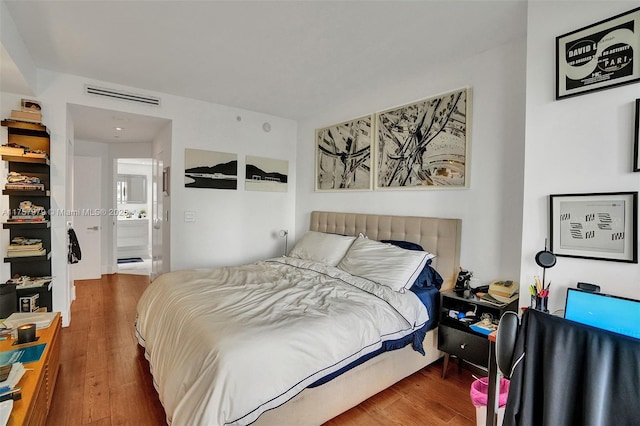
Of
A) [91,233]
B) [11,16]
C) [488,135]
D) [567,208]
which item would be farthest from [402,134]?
[91,233]

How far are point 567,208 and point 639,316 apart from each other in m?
0.64

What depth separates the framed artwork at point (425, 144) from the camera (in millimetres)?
2707

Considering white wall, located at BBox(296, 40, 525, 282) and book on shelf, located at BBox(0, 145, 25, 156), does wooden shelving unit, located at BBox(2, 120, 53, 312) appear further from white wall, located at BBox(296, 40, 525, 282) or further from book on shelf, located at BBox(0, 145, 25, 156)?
white wall, located at BBox(296, 40, 525, 282)

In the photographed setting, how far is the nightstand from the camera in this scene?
2166 millimetres

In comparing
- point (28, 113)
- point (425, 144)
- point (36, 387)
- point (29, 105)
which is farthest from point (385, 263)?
point (29, 105)

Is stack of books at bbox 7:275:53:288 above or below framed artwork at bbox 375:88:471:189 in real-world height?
below

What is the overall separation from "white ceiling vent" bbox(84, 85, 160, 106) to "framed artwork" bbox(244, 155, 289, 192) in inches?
51.5

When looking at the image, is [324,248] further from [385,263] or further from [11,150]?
[11,150]

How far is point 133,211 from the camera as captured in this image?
7.66m

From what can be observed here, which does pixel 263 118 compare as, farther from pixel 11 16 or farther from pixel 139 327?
pixel 139 327

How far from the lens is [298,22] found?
2203mm

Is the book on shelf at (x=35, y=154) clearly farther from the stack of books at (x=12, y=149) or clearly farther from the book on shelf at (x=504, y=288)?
the book on shelf at (x=504, y=288)

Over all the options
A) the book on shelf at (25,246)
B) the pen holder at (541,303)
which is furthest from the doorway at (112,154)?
the pen holder at (541,303)

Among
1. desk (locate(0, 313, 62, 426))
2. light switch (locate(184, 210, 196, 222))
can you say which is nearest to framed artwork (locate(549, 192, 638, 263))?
desk (locate(0, 313, 62, 426))
